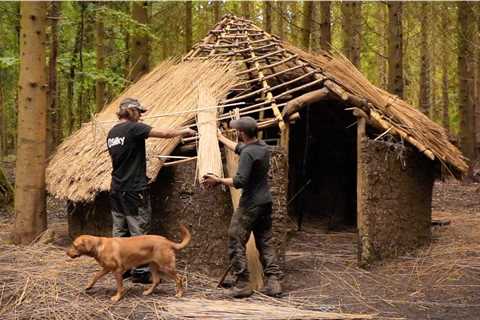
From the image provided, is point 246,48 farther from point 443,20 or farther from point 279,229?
point 443,20

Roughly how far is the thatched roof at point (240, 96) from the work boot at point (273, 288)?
187 cm

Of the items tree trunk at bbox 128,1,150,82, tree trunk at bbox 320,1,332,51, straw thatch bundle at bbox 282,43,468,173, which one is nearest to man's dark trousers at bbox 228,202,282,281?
straw thatch bundle at bbox 282,43,468,173

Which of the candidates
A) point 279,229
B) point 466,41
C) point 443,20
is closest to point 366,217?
point 279,229

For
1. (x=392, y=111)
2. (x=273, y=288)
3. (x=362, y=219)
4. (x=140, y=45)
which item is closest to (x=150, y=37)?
(x=140, y=45)

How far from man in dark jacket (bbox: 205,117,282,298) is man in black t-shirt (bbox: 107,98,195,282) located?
69cm

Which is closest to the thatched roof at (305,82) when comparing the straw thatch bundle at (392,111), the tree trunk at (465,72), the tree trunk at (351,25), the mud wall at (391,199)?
the straw thatch bundle at (392,111)

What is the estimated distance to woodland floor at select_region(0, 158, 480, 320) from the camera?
18.6ft

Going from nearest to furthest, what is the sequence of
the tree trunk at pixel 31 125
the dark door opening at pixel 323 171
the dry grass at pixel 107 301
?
the dry grass at pixel 107 301 → the tree trunk at pixel 31 125 → the dark door opening at pixel 323 171

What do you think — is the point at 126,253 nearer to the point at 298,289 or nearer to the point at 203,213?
the point at 203,213

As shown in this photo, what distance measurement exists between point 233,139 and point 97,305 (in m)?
2.59

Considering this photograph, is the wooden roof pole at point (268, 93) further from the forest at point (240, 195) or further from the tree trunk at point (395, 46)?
the tree trunk at point (395, 46)

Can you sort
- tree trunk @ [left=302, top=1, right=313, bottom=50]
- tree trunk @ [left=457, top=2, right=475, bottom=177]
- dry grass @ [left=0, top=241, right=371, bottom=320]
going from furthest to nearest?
tree trunk @ [left=457, top=2, right=475, bottom=177], tree trunk @ [left=302, top=1, right=313, bottom=50], dry grass @ [left=0, top=241, right=371, bottom=320]

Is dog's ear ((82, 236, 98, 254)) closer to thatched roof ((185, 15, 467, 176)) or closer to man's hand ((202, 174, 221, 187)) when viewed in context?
man's hand ((202, 174, 221, 187))

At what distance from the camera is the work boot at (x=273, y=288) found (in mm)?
6238
